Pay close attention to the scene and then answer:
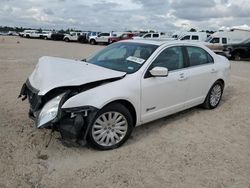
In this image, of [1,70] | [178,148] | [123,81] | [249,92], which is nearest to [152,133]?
[178,148]

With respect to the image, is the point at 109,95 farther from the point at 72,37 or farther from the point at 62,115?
the point at 72,37

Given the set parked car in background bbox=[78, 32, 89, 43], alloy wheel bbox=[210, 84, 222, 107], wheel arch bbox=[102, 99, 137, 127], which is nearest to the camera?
wheel arch bbox=[102, 99, 137, 127]

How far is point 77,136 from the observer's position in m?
4.00

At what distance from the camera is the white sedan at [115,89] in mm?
4043

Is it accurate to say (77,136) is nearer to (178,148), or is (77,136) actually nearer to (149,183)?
(149,183)

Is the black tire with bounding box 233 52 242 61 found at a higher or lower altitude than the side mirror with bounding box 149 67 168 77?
higher

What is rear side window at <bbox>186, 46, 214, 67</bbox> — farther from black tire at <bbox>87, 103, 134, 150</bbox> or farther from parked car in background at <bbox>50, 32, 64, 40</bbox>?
parked car in background at <bbox>50, 32, 64, 40</bbox>

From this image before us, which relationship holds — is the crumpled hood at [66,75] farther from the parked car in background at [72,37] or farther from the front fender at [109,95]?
the parked car in background at [72,37]

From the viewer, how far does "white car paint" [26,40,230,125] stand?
415 cm

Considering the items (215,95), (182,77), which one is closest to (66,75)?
(182,77)

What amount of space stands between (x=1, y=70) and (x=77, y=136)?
26.7 ft

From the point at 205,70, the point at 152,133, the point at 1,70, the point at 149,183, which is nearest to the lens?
the point at 149,183

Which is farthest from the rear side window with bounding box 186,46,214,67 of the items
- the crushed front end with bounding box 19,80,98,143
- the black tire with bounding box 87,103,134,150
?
the crushed front end with bounding box 19,80,98,143

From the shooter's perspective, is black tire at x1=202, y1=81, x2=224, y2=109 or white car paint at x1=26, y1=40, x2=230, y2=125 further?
black tire at x1=202, y1=81, x2=224, y2=109
